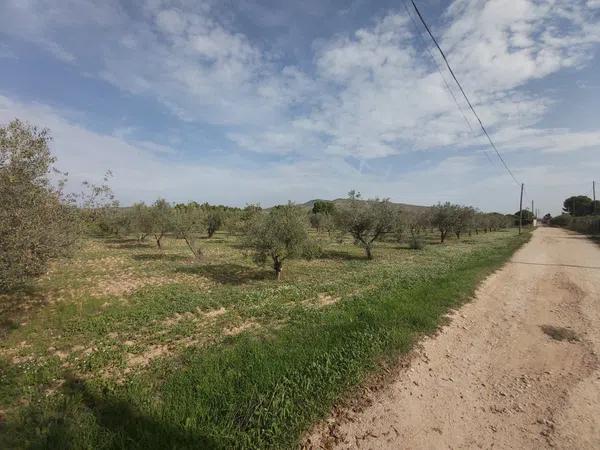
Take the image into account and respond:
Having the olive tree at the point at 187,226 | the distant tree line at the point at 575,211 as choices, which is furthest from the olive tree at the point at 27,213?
the distant tree line at the point at 575,211

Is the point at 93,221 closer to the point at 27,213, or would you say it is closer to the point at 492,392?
the point at 27,213

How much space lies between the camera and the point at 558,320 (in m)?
8.57

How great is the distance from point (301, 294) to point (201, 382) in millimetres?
7374

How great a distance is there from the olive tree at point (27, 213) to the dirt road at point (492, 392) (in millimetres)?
8498

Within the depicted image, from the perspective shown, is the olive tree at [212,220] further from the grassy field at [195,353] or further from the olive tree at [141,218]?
the grassy field at [195,353]

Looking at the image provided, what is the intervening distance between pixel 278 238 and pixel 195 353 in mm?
10259

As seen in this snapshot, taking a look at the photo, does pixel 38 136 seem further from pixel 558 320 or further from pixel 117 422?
pixel 558 320

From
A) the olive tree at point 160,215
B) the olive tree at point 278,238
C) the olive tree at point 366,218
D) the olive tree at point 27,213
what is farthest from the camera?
the olive tree at point 160,215

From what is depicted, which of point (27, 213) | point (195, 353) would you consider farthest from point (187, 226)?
point (195, 353)

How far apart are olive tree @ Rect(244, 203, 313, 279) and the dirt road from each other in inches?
383

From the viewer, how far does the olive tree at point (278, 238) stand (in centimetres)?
1702

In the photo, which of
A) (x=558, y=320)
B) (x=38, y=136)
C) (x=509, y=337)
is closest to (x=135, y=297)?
(x=38, y=136)

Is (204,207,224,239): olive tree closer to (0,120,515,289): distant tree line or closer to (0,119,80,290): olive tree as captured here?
(0,120,515,289): distant tree line

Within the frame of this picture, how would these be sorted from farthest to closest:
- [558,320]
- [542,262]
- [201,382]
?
1. [542,262]
2. [558,320]
3. [201,382]
